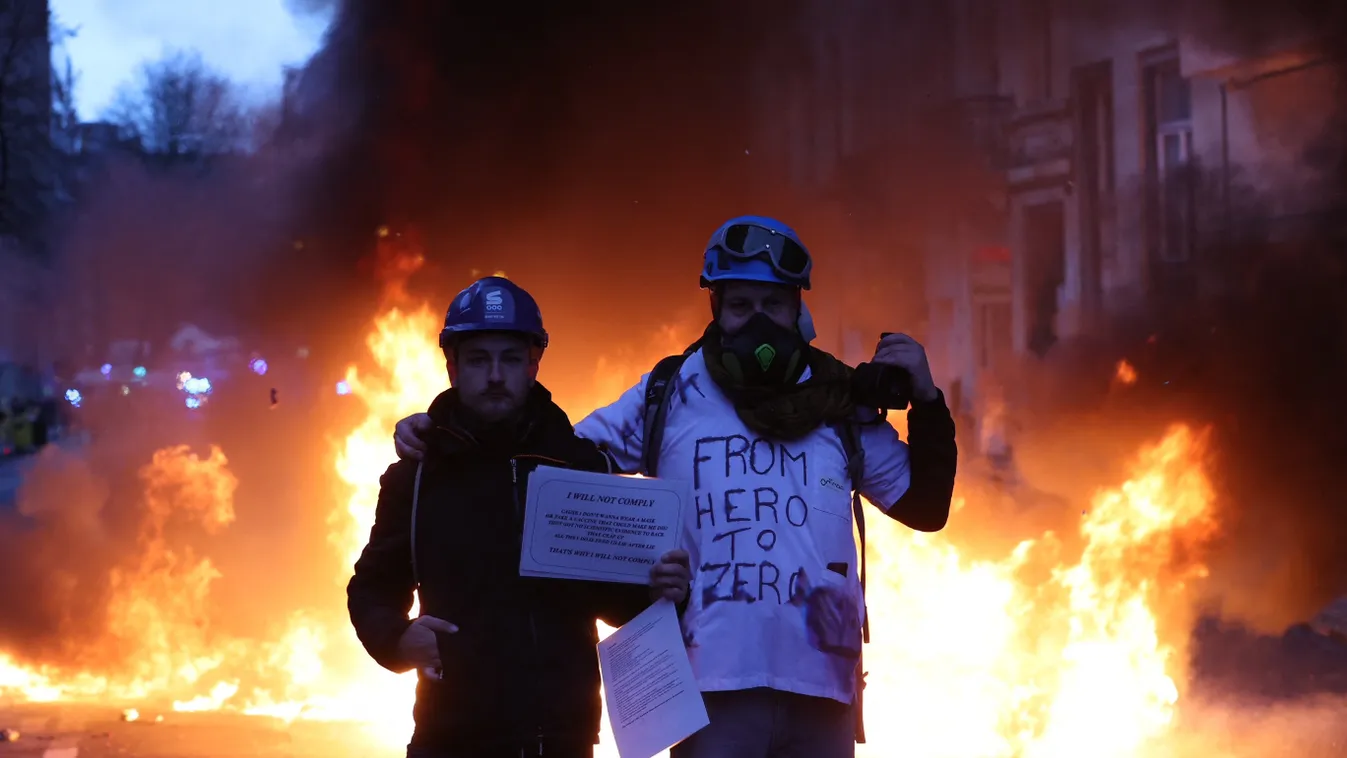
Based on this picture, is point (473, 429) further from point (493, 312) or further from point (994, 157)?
point (994, 157)

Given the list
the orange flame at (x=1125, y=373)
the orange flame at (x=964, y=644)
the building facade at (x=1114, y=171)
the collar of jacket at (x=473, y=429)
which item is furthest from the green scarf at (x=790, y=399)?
the orange flame at (x=1125, y=373)

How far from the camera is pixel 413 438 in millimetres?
2596

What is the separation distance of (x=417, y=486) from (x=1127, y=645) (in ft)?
18.6

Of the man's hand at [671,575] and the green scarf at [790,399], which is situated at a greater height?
the green scarf at [790,399]

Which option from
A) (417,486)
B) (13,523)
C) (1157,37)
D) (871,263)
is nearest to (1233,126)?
(1157,37)

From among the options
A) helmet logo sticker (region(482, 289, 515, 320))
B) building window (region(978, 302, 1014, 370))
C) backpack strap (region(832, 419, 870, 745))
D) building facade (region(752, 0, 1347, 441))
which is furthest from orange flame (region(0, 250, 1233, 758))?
helmet logo sticker (region(482, 289, 515, 320))

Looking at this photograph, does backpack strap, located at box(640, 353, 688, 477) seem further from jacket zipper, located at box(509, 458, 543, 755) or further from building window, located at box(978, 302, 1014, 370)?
building window, located at box(978, 302, 1014, 370)

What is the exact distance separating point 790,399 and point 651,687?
0.68m

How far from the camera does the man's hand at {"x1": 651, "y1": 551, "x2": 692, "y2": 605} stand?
2490 millimetres

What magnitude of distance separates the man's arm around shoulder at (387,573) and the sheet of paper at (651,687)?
0.44m

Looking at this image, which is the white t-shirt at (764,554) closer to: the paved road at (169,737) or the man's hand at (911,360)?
the man's hand at (911,360)

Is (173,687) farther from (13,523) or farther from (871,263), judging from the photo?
(871,263)

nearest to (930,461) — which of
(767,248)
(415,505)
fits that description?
(767,248)

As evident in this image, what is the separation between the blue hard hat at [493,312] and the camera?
2625 millimetres
